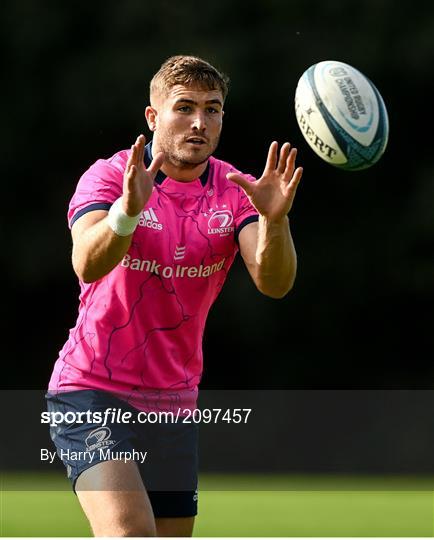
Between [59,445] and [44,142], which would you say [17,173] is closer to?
[44,142]

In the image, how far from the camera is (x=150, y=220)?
5047 mm

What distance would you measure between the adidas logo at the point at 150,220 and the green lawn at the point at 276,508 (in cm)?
352

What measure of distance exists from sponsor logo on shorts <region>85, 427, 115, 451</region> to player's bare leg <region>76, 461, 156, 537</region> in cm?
8

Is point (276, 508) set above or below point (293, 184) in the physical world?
above

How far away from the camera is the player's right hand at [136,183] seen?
4.61 meters

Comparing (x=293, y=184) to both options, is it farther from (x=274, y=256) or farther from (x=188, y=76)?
(x=188, y=76)

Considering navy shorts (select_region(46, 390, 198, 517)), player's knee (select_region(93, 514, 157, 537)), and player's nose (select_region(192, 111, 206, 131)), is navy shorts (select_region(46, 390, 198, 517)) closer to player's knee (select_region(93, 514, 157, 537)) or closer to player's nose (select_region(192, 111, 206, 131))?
player's knee (select_region(93, 514, 157, 537))

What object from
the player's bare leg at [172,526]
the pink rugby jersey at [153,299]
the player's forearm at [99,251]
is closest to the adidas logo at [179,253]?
the pink rugby jersey at [153,299]

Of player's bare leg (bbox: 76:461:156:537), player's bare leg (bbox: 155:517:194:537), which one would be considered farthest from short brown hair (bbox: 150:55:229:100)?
player's bare leg (bbox: 155:517:194:537)

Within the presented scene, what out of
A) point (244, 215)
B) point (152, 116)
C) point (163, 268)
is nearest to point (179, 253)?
point (163, 268)

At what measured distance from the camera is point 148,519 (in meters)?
4.49

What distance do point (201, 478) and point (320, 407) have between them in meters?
2.31

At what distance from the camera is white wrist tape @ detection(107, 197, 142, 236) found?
15.2 feet

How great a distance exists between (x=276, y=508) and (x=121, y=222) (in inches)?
212
